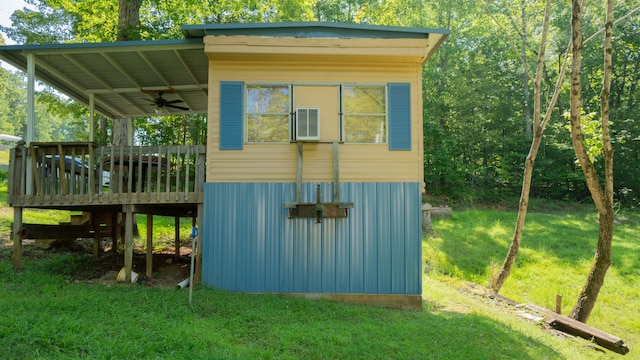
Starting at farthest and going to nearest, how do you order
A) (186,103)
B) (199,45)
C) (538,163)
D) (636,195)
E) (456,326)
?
1. (538,163)
2. (636,195)
3. (186,103)
4. (199,45)
5. (456,326)

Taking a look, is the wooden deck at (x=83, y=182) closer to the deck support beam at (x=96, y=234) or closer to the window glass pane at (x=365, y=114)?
the deck support beam at (x=96, y=234)

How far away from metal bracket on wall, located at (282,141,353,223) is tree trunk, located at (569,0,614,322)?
4772 mm

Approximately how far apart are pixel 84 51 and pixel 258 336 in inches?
209

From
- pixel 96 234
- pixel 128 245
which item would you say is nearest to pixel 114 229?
pixel 96 234

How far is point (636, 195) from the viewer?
64.8 feet

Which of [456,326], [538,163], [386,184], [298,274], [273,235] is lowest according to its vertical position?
[456,326]

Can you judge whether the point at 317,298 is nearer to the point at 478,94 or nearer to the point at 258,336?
the point at 258,336

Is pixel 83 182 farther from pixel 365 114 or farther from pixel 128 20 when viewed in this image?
pixel 128 20

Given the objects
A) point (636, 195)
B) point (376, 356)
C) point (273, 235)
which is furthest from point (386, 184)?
point (636, 195)

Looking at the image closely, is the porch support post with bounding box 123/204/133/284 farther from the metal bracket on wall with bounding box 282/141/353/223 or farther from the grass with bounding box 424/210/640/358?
the grass with bounding box 424/210/640/358

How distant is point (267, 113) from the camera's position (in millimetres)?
6797

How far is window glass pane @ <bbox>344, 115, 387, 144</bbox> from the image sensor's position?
22.4 feet

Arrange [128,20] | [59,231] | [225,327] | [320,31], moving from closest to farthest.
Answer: [225,327], [320,31], [59,231], [128,20]

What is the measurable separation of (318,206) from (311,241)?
2.08 ft
